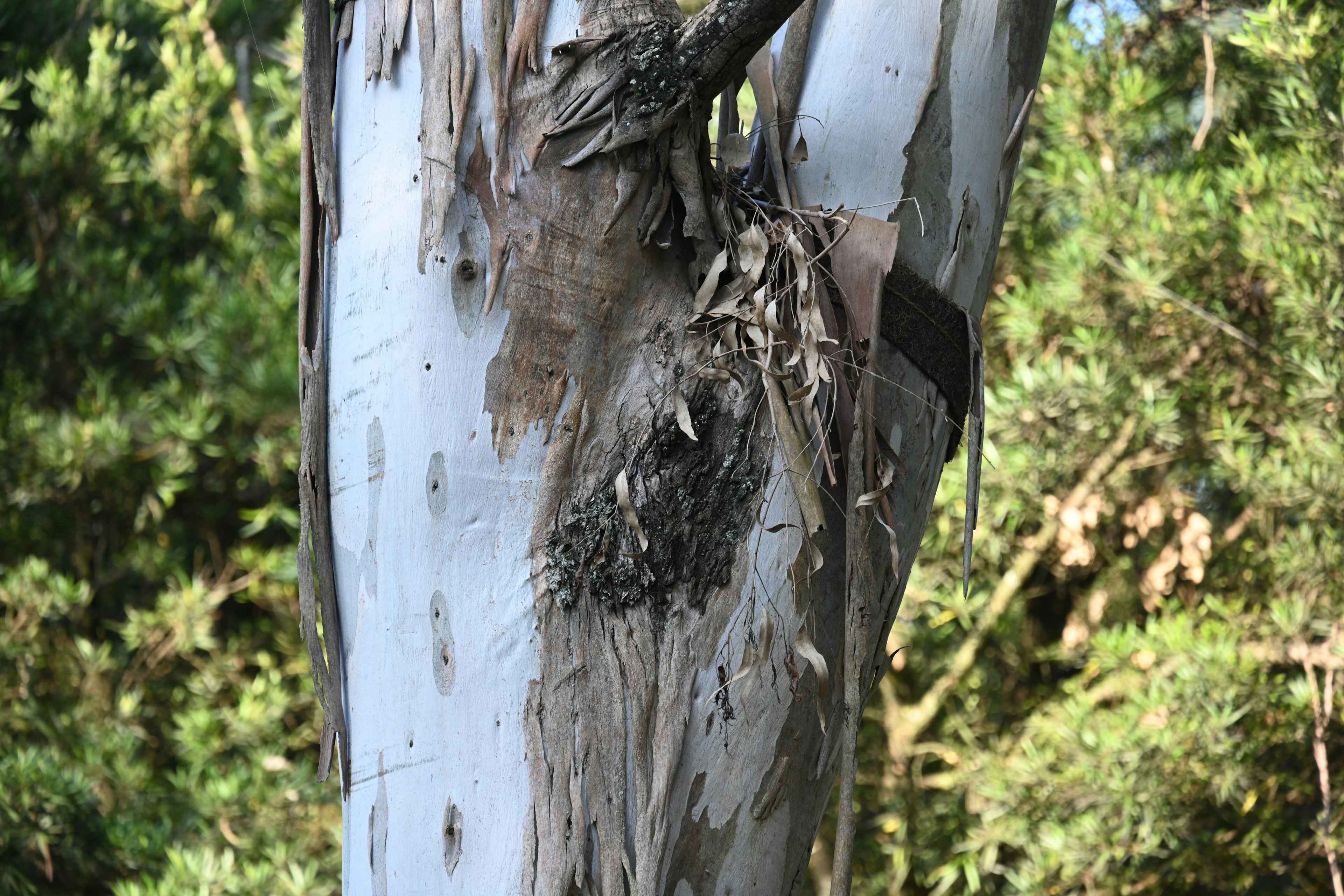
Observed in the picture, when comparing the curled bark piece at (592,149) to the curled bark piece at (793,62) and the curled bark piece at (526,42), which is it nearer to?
the curled bark piece at (526,42)

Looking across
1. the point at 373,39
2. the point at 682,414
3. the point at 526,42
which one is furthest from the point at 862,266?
the point at 373,39

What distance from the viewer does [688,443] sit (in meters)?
0.70

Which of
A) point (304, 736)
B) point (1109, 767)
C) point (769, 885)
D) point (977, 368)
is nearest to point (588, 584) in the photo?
point (769, 885)

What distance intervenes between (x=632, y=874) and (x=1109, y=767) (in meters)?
1.97

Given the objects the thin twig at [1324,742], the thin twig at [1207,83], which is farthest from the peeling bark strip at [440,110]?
the thin twig at [1324,742]

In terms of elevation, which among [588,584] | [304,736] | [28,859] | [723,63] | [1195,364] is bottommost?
[28,859]

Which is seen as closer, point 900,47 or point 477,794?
point 477,794

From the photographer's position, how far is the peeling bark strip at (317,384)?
2.46 feet

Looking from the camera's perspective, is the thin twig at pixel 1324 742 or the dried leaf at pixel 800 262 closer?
the dried leaf at pixel 800 262

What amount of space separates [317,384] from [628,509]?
0.27 metres

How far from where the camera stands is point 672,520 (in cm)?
69

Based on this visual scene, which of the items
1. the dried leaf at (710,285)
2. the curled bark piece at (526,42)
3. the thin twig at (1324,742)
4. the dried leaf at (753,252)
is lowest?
the thin twig at (1324,742)

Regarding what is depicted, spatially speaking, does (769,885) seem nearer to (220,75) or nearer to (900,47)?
(900,47)

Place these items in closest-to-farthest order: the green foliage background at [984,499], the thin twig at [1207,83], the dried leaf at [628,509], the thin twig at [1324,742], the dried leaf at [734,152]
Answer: the dried leaf at [628,509] < the dried leaf at [734,152] < the thin twig at [1207,83] < the thin twig at [1324,742] < the green foliage background at [984,499]
